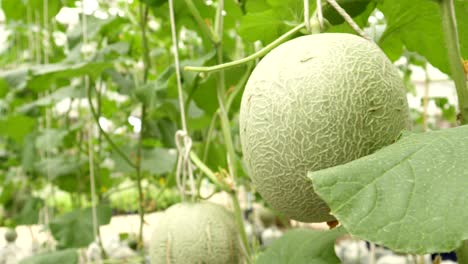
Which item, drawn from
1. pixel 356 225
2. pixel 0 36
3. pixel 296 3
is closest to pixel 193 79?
pixel 296 3

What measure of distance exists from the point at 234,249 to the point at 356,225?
51cm

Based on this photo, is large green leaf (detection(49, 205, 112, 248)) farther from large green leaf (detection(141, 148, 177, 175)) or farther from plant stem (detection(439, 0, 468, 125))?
plant stem (detection(439, 0, 468, 125))

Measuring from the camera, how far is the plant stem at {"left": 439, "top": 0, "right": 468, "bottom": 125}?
0.60m

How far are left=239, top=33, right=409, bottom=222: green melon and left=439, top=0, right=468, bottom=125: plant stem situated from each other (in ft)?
0.24

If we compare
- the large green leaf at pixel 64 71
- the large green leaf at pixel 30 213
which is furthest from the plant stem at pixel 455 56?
the large green leaf at pixel 30 213

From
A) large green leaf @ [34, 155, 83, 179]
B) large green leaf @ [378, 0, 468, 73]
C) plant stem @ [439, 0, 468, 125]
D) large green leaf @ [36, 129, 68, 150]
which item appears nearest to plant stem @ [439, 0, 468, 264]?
plant stem @ [439, 0, 468, 125]

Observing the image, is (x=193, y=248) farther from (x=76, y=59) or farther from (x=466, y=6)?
(x=76, y=59)

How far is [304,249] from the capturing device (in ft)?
2.72

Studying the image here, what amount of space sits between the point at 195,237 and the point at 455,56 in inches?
20.5

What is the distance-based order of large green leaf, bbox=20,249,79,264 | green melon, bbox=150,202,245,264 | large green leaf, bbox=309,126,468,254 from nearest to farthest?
large green leaf, bbox=309,126,468,254 → green melon, bbox=150,202,245,264 → large green leaf, bbox=20,249,79,264

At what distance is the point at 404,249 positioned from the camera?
1.58ft

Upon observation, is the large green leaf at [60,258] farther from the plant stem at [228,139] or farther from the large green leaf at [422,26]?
the large green leaf at [422,26]

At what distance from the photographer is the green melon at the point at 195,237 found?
3.06 feet

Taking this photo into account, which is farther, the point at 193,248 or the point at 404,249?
the point at 193,248
